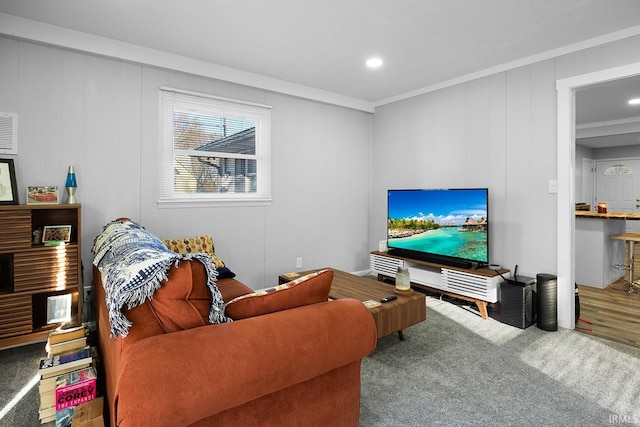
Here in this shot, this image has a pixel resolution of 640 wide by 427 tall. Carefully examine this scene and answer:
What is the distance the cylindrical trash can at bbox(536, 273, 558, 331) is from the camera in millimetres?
3025

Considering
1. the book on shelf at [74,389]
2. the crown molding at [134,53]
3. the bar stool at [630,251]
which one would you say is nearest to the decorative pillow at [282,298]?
the book on shelf at [74,389]

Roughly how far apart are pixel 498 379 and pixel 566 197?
1.81 meters

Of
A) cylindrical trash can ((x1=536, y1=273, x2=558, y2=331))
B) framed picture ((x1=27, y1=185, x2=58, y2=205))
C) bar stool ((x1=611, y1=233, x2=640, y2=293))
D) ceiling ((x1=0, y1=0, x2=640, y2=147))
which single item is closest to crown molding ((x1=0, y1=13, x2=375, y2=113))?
ceiling ((x1=0, y1=0, x2=640, y2=147))

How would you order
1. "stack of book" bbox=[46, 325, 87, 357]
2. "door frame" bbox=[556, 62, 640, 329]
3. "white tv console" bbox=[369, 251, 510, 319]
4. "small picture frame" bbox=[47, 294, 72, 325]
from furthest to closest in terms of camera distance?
"white tv console" bbox=[369, 251, 510, 319], "door frame" bbox=[556, 62, 640, 329], "small picture frame" bbox=[47, 294, 72, 325], "stack of book" bbox=[46, 325, 87, 357]

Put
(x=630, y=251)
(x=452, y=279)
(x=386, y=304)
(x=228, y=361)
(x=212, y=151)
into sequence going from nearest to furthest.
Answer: (x=228, y=361)
(x=386, y=304)
(x=452, y=279)
(x=212, y=151)
(x=630, y=251)

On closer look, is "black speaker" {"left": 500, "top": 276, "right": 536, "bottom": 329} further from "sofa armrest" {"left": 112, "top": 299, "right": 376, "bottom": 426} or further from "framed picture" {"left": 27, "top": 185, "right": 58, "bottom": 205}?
"framed picture" {"left": 27, "top": 185, "right": 58, "bottom": 205}

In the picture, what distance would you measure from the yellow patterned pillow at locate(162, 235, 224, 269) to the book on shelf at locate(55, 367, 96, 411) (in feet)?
Result: 4.84

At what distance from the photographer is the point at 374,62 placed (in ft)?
11.4

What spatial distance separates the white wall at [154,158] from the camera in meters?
2.79

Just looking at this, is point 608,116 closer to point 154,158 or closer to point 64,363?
point 154,158

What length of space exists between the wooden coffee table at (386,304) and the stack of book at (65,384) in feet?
5.23

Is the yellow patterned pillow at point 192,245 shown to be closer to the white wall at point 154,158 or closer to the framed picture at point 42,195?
the white wall at point 154,158

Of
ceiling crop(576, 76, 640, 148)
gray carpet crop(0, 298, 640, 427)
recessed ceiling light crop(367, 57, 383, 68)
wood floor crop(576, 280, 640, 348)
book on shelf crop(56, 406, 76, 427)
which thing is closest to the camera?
book on shelf crop(56, 406, 76, 427)

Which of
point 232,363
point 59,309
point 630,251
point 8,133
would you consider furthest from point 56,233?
point 630,251
